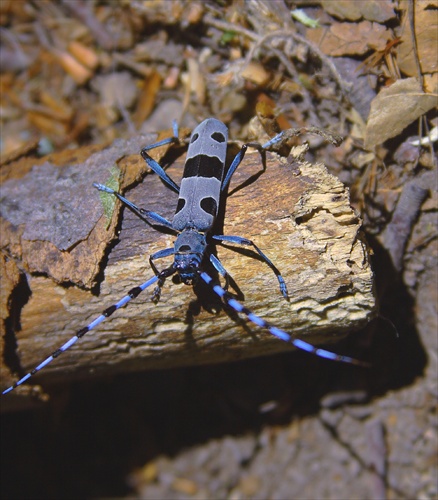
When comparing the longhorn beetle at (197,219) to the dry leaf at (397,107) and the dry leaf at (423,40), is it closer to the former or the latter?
the dry leaf at (397,107)

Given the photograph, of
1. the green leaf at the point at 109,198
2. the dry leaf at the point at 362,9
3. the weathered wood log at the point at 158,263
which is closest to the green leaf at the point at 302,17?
the dry leaf at the point at 362,9

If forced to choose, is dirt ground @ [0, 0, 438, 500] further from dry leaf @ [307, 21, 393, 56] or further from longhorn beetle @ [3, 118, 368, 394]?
longhorn beetle @ [3, 118, 368, 394]

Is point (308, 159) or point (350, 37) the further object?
point (308, 159)

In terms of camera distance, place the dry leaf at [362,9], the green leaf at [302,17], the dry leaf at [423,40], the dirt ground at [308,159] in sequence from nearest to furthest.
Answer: the dry leaf at [423,40], the dry leaf at [362,9], the dirt ground at [308,159], the green leaf at [302,17]

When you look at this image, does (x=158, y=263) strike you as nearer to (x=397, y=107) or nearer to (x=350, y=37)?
(x=397, y=107)

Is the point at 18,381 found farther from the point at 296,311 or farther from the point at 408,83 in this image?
the point at 408,83

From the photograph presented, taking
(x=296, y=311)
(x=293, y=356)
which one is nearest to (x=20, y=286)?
(x=296, y=311)

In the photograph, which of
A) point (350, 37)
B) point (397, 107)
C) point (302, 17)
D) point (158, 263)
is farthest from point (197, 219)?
point (302, 17)
